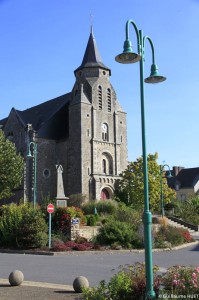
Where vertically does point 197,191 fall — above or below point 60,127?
below

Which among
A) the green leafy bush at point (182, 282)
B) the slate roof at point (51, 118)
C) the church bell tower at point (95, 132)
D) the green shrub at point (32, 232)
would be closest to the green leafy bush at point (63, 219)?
the green shrub at point (32, 232)

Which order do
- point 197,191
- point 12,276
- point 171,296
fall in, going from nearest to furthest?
point 171,296 < point 12,276 < point 197,191

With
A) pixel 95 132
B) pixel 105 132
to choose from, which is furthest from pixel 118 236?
pixel 105 132

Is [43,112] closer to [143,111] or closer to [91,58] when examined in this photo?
[91,58]

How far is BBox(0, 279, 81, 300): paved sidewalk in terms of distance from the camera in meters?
7.32

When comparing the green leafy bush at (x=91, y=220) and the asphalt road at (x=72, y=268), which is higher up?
the green leafy bush at (x=91, y=220)

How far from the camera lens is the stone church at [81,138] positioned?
43.0m

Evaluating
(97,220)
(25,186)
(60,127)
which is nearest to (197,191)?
(60,127)

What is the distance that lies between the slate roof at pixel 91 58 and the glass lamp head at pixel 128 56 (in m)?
40.8

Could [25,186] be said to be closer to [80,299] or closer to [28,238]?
[28,238]

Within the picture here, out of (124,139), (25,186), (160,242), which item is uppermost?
(124,139)

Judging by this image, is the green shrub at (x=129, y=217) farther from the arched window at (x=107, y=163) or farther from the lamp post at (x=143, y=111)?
the arched window at (x=107, y=163)

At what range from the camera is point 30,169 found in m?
44.4

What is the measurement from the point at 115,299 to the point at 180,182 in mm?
62210
